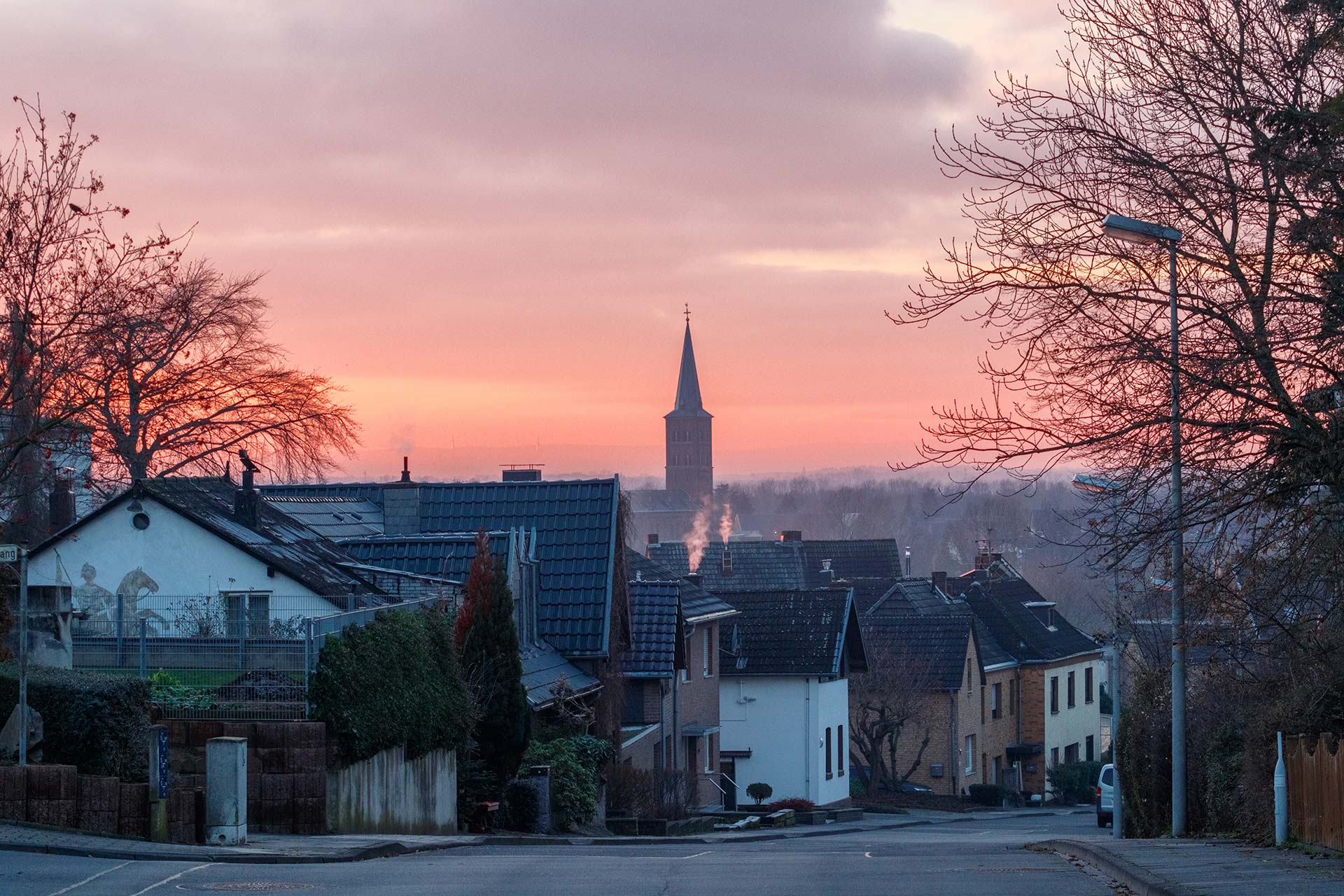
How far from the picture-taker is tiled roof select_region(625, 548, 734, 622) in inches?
1577

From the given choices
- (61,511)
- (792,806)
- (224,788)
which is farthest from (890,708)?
(224,788)

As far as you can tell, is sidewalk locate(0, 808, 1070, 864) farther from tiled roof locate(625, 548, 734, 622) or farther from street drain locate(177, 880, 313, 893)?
tiled roof locate(625, 548, 734, 622)

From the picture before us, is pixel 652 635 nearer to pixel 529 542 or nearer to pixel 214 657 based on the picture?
pixel 529 542

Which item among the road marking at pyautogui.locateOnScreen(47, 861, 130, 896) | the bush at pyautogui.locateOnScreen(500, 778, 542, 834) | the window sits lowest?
the window

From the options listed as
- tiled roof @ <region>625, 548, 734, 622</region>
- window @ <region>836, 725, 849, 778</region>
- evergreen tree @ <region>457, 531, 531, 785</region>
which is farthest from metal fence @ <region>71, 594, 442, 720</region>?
window @ <region>836, 725, 849, 778</region>

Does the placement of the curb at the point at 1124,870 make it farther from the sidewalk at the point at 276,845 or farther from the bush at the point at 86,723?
the bush at the point at 86,723

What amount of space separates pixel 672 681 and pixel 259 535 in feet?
43.2

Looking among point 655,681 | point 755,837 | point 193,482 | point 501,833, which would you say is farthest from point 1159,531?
point 655,681

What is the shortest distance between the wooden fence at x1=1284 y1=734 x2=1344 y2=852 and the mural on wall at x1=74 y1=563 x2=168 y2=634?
1475 cm

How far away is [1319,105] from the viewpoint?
14.6 meters

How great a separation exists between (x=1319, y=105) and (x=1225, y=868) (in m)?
7.15

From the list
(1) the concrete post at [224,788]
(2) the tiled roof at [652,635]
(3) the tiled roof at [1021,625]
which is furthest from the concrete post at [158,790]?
(3) the tiled roof at [1021,625]

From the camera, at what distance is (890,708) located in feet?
164

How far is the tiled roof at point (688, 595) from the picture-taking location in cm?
4006
